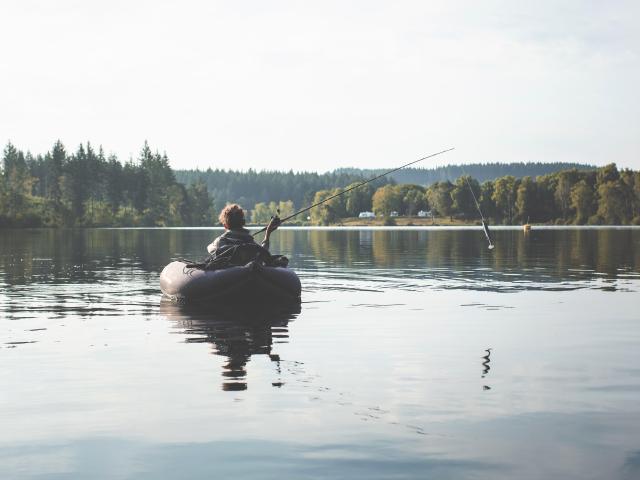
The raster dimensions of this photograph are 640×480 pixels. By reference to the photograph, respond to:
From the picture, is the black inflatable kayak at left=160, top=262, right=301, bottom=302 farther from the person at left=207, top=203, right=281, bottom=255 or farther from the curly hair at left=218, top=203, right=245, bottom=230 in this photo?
the curly hair at left=218, top=203, right=245, bottom=230

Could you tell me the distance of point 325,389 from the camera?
1175 centimetres

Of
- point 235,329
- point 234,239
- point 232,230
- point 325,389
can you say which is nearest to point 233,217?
point 232,230

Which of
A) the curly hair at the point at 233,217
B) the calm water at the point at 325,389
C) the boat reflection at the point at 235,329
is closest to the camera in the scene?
the calm water at the point at 325,389

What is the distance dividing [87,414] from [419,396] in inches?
166

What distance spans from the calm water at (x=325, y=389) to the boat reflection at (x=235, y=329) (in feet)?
0.23

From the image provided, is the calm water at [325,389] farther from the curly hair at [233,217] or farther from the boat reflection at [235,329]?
the curly hair at [233,217]

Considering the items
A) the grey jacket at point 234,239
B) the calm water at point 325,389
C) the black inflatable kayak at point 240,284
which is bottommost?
the calm water at point 325,389

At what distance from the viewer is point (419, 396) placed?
1123 centimetres

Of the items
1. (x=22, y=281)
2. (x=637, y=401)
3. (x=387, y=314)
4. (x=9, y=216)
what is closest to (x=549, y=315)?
(x=387, y=314)

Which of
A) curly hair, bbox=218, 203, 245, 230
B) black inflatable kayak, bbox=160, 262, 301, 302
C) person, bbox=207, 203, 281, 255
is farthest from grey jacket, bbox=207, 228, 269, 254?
black inflatable kayak, bbox=160, 262, 301, 302

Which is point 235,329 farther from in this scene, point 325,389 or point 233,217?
point 325,389

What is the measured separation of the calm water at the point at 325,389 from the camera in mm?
8383

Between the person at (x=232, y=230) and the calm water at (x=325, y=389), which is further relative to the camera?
the person at (x=232, y=230)

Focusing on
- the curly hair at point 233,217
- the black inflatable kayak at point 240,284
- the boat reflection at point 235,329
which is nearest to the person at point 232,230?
the curly hair at point 233,217
